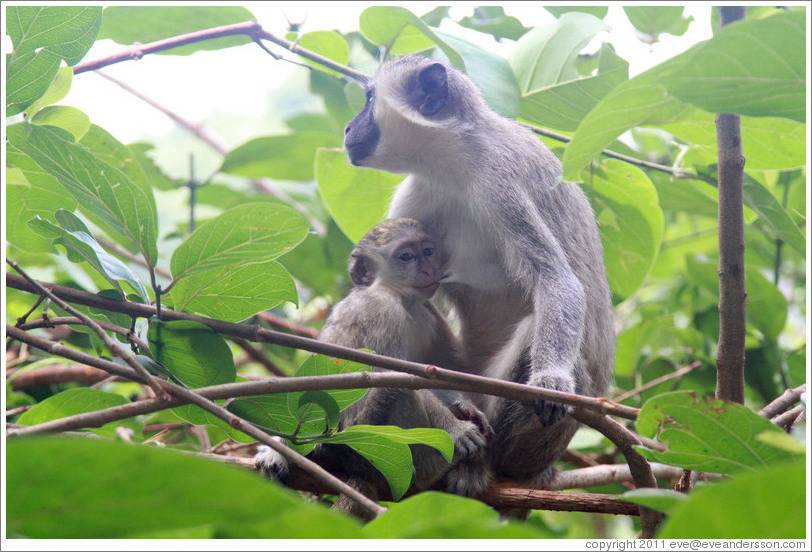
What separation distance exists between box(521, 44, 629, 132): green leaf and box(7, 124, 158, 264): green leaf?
4.70 ft

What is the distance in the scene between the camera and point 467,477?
2.30m

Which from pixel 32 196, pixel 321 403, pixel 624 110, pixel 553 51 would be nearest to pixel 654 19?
pixel 553 51

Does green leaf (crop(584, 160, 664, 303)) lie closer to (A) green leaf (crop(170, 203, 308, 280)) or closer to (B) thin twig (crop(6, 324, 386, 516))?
(A) green leaf (crop(170, 203, 308, 280))

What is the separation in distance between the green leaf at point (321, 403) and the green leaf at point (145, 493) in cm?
79

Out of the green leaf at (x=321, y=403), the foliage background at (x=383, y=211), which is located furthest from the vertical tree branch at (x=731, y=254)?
the green leaf at (x=321, y=403)

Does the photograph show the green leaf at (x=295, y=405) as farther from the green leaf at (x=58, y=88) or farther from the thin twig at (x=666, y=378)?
the thin twig at (x=666, y=378)

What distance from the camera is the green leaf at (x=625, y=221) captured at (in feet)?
9.11

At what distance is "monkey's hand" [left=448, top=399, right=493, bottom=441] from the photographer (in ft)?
8.12

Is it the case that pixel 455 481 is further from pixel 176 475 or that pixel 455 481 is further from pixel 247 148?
pixel 247 148

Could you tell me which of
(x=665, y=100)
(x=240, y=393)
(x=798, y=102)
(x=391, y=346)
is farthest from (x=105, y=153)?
(x=798, y=102)

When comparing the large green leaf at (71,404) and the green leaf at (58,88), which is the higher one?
the green leaf at (58,88)

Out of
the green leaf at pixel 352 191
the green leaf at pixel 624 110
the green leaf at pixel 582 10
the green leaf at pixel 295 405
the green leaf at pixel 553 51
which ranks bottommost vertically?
the green leaf at pixel 295 405

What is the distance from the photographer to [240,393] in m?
1.50

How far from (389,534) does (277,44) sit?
1.91m
